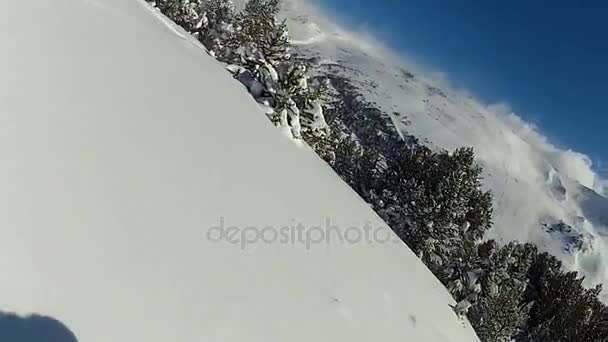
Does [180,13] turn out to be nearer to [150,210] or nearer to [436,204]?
[436,204]

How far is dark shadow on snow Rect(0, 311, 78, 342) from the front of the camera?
3.43 metres

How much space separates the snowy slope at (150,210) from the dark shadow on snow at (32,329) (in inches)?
3.1

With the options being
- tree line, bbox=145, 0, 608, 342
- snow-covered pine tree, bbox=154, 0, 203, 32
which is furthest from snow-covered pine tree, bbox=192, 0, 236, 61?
snow-covered pine tree, bbox=154, 0, 203, 32

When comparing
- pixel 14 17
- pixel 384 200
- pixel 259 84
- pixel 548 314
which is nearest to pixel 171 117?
pixel 14 17

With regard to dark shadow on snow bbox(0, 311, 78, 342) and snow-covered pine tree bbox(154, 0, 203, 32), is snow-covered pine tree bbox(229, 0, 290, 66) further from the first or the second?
dark shadow on snow bbox(0, 311, 78, 342)

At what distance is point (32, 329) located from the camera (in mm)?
3547

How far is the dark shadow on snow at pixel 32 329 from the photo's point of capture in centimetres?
343

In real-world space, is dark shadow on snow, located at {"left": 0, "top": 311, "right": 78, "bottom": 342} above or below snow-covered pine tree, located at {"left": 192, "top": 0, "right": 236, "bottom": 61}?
below

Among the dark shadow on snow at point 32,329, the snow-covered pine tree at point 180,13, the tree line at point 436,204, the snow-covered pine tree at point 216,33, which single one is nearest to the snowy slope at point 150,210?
the dark shadow on snow at point 32,329

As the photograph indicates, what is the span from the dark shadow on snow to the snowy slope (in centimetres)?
8

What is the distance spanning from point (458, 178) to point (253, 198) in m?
18.4

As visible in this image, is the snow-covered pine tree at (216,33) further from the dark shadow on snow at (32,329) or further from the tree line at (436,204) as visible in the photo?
the dark shadow on snow at (32,329)

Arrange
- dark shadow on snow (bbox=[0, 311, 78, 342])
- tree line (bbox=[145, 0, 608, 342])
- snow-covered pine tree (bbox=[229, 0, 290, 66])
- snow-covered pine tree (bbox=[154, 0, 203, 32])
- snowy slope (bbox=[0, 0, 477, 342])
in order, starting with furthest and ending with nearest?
snow-covered pine tree (bbox=[154, 0, 203, 32]), tree line (bbox=[145, 0, 608, 342]), snow-covered pine tree (bbox=[229, 0, 290, 66]), snowy slope (bbox=[0, 0, 477, 342]), dark shadow on snow (bbox=[0, 311, 78, 342])

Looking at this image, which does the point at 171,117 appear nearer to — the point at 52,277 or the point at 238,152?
the point at 238,152
